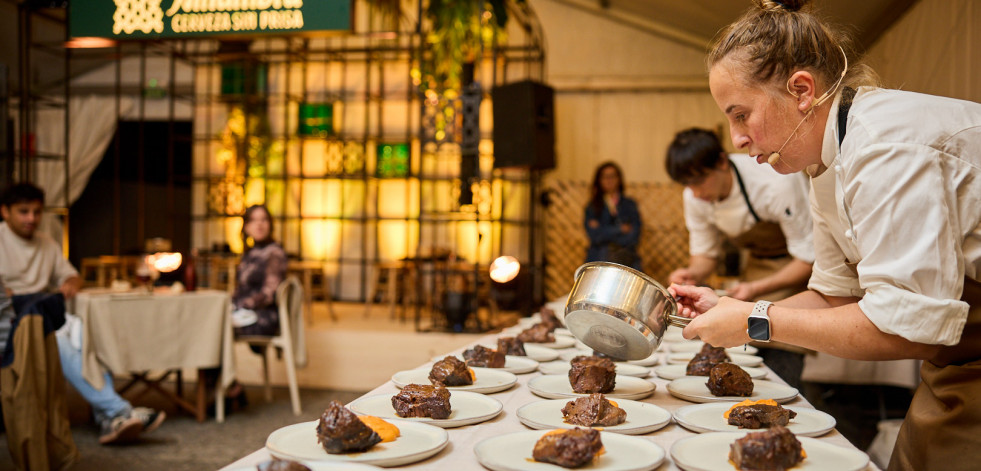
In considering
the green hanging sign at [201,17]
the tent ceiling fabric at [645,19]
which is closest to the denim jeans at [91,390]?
the green hanging sign at [201,17]

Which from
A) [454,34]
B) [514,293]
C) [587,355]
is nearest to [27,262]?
[454,34]

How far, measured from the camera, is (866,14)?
15.5 ft

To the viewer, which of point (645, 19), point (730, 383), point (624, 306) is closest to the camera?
point (624, 306)

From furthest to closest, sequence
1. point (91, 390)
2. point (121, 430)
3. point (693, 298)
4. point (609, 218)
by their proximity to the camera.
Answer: point (609, 218)
point (91, 390)
point (121, 430)
point (693, 298)

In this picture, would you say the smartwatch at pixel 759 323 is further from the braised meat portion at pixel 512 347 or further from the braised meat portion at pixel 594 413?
the braised meat portion at pixel 512 347

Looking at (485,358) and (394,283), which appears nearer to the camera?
(485,358)

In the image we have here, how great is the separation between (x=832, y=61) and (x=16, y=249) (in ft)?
13.4

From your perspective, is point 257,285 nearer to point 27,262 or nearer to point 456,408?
point 27,262

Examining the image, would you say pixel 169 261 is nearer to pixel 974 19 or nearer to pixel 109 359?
pixel 109 359

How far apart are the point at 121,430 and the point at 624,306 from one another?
3.07m

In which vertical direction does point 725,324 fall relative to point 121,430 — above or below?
above

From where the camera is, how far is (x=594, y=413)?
112cm

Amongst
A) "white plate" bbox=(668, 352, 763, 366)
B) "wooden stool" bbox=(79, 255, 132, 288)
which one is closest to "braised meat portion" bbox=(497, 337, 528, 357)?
"white plate" bbox=(668, 352, 763, 366)

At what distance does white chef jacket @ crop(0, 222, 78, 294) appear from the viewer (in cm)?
388
